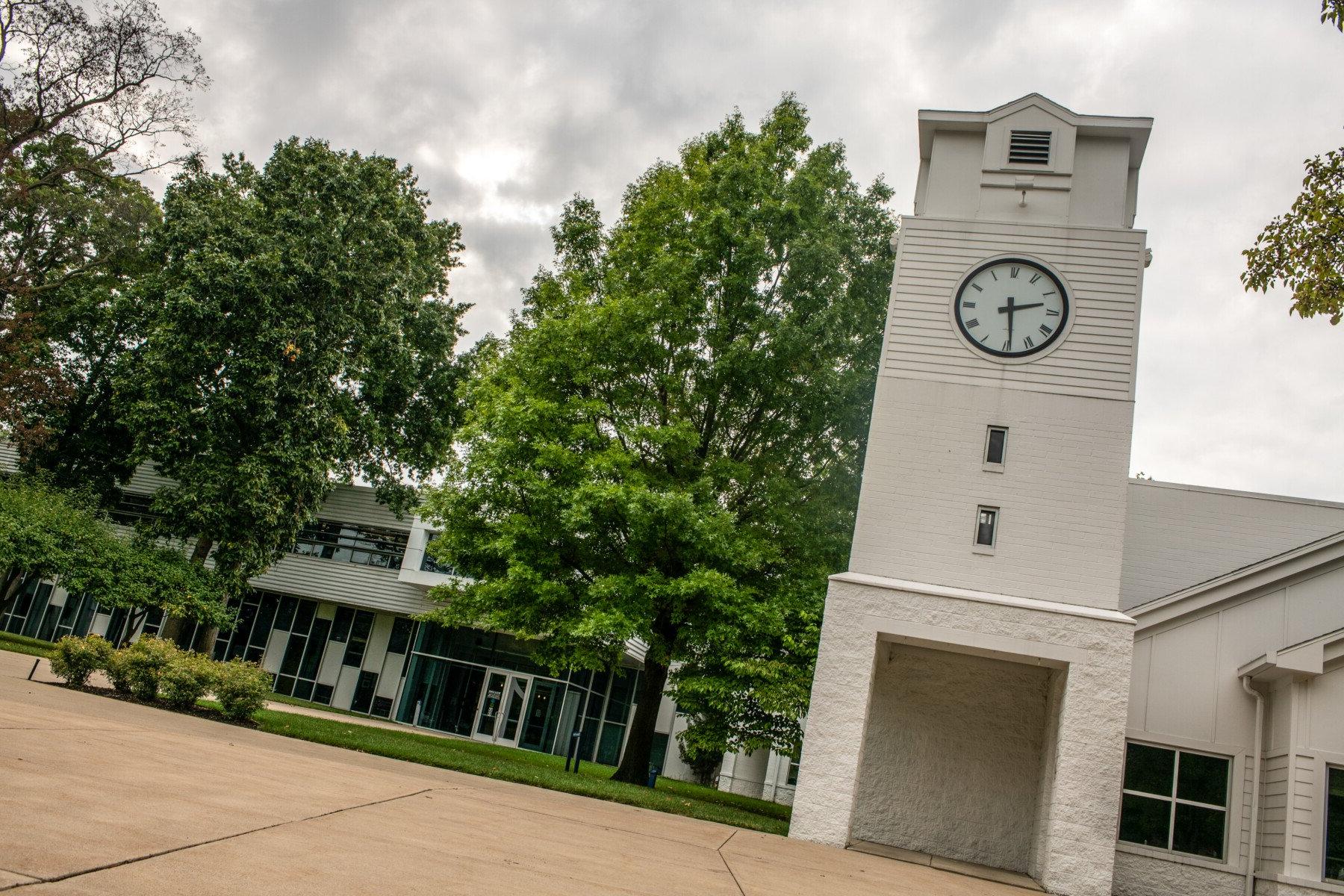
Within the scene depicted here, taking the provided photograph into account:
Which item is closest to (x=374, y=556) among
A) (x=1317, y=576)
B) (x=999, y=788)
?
(x=999, y=788)

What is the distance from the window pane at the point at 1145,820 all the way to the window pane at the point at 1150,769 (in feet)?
0.52

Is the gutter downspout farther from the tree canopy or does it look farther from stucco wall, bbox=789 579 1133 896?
the tree canopy

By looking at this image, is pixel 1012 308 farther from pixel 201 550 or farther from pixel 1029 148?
pixel 201 550

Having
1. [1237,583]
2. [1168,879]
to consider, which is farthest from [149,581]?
[1237,583]

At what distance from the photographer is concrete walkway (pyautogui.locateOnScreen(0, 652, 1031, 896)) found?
4147 millimetres

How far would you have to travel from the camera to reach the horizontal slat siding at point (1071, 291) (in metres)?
14.5

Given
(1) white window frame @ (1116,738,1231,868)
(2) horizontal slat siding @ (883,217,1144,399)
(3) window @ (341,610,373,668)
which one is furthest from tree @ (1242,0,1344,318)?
(3) window @ (341,610,373,668)

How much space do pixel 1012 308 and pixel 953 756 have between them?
24.1 ft

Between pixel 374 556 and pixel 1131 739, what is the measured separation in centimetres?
2511

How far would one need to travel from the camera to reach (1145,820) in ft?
48.2

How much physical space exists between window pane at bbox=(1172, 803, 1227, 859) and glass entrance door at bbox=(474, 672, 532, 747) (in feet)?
66.7

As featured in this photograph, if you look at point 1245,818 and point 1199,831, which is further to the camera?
point 1199,831

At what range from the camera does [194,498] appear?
77.9 feet

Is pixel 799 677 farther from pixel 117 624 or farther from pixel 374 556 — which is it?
pixel 117 624
